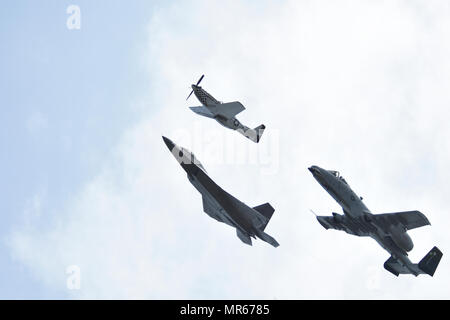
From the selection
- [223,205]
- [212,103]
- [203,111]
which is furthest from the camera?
[203,111]

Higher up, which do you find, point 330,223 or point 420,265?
point 330,223

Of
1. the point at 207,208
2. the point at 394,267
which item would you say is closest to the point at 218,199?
the point at 207,208

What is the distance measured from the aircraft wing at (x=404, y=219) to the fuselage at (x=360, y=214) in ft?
1.98

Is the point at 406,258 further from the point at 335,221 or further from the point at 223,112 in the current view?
the point at 223,112

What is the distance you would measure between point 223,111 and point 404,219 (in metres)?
23.9

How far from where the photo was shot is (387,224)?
7262cm

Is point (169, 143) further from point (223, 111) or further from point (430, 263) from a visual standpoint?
point (430, 263)

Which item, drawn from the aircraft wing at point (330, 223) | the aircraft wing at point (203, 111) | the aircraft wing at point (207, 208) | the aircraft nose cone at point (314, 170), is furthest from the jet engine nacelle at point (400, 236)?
the aircraft wing at point (203, 111)
